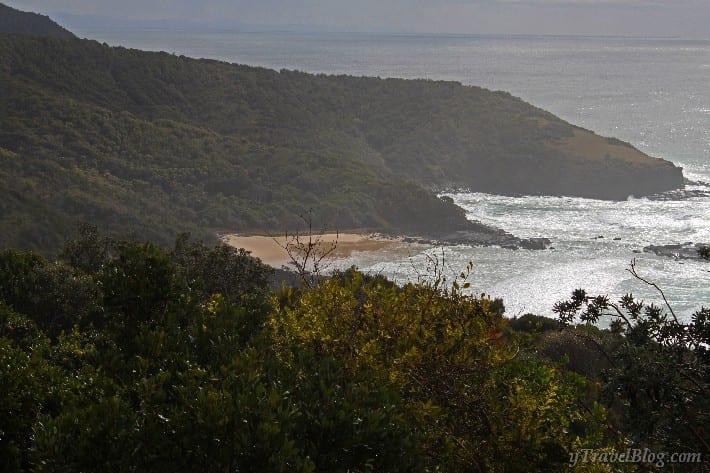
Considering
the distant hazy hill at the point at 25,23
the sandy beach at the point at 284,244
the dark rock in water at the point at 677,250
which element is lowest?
the sandy beach at the point at 284,244

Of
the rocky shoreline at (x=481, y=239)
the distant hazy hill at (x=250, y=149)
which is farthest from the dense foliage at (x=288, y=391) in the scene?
the rocky shoreline at (x=481, y=239)

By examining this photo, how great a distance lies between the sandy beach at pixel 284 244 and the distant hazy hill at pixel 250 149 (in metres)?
3.20

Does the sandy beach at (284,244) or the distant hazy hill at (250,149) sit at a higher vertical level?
the distant hazy hill at (250,149)

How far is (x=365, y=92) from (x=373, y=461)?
10541 centimetres

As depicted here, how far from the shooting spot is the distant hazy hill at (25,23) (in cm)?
12700

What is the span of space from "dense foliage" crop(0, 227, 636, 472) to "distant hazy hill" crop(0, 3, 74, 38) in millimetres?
129100

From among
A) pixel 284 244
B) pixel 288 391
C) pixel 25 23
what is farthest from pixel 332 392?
pixel 25 23

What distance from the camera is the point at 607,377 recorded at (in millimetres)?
8297

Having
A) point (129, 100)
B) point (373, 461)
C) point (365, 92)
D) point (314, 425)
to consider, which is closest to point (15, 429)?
point (314, 425)

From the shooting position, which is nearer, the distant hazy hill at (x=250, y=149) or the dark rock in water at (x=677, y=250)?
the dark rock in water at (x=677, y=250)

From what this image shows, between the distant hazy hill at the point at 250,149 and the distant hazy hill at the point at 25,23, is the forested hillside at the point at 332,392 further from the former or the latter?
the distant hazy hill at the point at 25,23

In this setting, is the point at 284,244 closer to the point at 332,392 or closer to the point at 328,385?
the point at 328,385

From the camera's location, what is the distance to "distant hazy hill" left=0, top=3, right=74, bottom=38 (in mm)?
127000

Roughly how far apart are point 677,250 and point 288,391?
53.4 m
